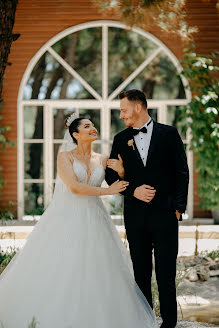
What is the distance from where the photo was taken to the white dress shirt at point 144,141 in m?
3.52

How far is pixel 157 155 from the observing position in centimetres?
346

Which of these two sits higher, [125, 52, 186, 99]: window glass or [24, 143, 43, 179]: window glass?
[125, 52, 186, 99]: window glass

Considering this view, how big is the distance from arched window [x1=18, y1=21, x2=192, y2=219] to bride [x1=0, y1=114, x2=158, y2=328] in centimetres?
493

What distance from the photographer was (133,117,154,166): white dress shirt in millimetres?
3520

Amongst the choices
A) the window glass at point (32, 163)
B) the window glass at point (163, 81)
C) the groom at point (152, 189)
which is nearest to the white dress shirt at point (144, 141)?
the groom at point (152, 189)

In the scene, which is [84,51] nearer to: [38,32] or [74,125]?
[38,32]

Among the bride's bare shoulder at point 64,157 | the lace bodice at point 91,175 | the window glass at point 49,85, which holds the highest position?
the window glass at point 49,85

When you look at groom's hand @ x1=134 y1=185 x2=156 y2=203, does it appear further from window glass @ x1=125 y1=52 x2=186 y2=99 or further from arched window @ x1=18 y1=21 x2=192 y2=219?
window glass @ x1=125 y1=52 x2=186 y2=99

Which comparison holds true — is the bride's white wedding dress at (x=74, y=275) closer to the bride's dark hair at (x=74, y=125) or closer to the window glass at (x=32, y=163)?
the bride's dark hair at (x=74, y=125)

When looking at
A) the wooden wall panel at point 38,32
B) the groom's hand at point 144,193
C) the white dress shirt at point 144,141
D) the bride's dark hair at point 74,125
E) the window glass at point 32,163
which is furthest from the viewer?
the window glass at point 32,163

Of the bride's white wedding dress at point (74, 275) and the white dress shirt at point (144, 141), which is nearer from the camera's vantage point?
the bride's white wedding dress at point (74, 275)

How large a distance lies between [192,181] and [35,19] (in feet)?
11.2

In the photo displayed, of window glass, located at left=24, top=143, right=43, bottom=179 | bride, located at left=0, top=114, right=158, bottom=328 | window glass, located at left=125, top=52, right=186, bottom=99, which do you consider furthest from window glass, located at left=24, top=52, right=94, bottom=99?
bride, located at left=0, top=114, right=158, bottom=328

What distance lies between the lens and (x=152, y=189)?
3.44 metres
